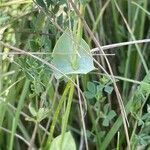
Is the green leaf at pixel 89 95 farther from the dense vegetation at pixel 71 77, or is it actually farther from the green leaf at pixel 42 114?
the green leaf at pixel 42 114

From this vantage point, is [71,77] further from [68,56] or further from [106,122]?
[106,122]

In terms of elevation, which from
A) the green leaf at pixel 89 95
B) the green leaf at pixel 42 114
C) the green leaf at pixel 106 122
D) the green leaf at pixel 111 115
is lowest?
the green leaf at pixel 106 122

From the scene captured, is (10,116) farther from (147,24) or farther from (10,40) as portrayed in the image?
(147,24)

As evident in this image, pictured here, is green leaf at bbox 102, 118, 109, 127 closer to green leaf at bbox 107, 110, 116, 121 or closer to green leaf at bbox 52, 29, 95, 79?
green leaf at bbox 107, 110, 116, 121

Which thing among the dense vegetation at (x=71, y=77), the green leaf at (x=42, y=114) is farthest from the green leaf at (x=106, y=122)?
the green leaf at (x=42, y=114)

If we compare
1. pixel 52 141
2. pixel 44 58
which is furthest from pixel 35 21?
pixel 52 141

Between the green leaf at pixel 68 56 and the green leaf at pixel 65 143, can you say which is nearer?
the green leaf at pixel 68 56

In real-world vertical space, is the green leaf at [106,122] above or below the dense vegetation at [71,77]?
below
